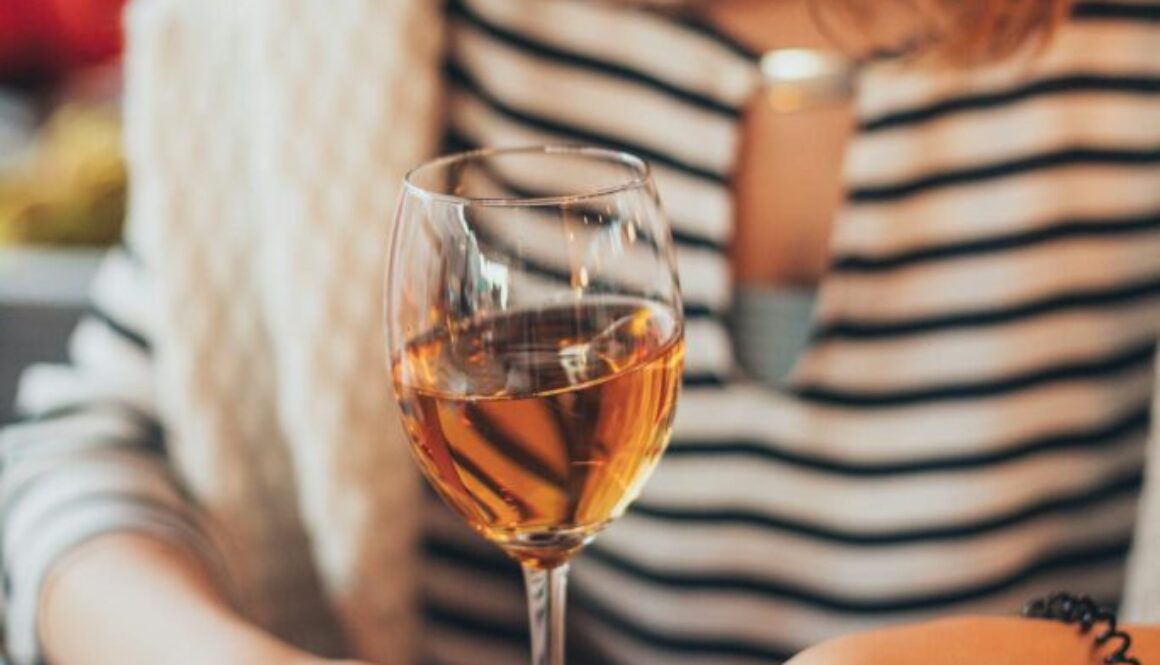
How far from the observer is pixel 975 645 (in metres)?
0.52

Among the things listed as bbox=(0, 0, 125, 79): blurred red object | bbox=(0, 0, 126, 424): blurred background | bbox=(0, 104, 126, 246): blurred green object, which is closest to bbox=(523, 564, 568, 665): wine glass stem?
bbox=(0, 0, 126, 424): blurred background

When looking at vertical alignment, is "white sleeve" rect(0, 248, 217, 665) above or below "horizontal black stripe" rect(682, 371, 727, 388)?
below

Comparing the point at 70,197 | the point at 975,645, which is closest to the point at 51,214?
the point at 70,197

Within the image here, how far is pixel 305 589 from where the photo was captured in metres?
1.03

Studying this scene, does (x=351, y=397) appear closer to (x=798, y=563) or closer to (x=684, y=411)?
(x=684, y=411)

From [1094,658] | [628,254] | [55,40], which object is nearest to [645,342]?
[628,254]

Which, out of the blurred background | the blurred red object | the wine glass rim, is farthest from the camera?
the blurred red object

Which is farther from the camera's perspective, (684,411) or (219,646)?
(684,411)

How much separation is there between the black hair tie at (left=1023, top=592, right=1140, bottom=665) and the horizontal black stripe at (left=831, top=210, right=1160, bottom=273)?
0.35 meters

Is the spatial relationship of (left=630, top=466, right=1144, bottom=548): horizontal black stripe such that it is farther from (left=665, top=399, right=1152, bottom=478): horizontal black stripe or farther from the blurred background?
the blurred background

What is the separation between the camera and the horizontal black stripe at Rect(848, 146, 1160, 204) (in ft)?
2.87

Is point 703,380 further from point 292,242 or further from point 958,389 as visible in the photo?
point 292,242

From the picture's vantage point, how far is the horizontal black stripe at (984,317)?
0.88 meters

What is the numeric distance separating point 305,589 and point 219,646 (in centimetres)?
36
